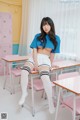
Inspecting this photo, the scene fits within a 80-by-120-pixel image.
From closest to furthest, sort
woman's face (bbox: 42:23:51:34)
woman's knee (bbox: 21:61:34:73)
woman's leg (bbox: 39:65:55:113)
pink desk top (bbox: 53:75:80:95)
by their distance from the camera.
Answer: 1. pink desk top (bbox: 53:75:80:95)
2. woman's leg (bbox: 39:65:55:113)
3. woman's knee (bbox: 21:61:34:73)
4. woman's face (bbox: 42:23:51:34)

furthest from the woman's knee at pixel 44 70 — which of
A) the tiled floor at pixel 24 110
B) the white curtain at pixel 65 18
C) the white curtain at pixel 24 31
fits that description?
the white curtain at pixel 24 31

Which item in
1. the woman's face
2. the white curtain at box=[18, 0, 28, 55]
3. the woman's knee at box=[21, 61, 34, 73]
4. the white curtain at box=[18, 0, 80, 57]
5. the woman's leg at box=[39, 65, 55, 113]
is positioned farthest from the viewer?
the white curtain at box=[18, 0, 28, 55]

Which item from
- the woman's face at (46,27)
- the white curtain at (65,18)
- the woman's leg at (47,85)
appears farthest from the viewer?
the white curtain at (65,18)

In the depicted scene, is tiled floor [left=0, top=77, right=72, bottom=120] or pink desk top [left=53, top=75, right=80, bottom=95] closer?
pink desk top [left=53, top=75, right=80, bottom=95]

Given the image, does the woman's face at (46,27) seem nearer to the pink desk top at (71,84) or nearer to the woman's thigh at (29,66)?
the woman's thigh at (29,66)

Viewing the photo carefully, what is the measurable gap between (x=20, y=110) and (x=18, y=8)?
2810 millimetres

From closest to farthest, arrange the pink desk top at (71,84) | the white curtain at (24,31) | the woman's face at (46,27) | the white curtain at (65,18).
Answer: the pink desk top at (71,84)
the woman's face at (46,27)
the white curtain at (65,18)
the white curtain at (24,31)

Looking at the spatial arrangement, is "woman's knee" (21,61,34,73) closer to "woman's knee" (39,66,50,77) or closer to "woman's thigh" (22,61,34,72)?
"woman's thigh" (22,61,34,72)

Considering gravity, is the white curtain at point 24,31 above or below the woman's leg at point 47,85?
above

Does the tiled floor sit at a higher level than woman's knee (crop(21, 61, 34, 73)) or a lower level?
lower

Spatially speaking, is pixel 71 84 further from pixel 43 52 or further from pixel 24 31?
pixel 24 31

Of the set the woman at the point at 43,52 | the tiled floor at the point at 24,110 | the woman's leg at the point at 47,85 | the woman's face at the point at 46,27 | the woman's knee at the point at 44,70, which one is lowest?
the tiled floor at the point at 24,110

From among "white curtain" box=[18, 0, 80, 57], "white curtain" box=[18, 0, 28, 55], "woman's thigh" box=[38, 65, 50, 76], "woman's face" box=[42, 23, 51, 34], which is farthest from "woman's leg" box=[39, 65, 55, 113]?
"white curtain" box=[18, 0, 28, 55]

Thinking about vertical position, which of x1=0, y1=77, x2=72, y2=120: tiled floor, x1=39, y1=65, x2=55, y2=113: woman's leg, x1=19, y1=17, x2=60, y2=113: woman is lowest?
x1=0, y1=77, x2=72, y2=120: tiled floor
